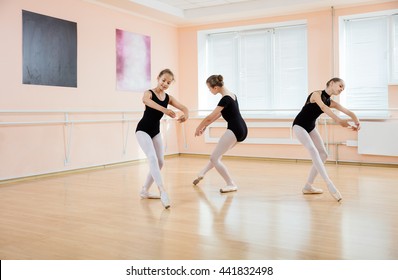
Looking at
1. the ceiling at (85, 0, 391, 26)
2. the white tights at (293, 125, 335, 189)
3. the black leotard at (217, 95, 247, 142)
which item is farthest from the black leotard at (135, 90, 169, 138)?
the ceiling at (85, 0, 391, 26)

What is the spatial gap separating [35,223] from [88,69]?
3.40 metres

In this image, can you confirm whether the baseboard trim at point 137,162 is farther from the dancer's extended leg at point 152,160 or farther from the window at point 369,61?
the dancer's extended leg at point 152,160

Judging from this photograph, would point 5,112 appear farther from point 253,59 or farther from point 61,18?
point 253,59

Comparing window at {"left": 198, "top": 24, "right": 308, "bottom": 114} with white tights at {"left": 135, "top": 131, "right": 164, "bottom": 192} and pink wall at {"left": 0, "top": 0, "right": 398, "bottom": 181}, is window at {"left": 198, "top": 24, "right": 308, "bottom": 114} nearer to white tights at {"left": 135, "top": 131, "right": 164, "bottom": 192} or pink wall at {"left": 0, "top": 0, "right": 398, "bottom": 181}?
pink wall at {"left": 0, "top": 0, "right": 398, "bottom": 181}

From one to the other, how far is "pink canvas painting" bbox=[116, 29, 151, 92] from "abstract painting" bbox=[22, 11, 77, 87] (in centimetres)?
92

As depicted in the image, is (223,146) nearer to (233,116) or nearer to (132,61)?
(233,116)

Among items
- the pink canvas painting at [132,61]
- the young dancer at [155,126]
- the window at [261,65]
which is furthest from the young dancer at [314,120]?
the pink canvas painting at [132,61]

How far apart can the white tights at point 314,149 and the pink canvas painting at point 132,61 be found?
11.7ft

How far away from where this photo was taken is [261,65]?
7.47 meters

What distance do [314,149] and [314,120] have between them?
298 millimetres

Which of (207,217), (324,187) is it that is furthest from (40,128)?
(324,187)

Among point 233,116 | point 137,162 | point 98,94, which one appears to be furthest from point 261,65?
point 233,116

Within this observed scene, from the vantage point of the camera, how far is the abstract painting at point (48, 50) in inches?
203

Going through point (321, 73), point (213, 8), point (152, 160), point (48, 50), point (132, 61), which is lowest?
point (152, 160)
